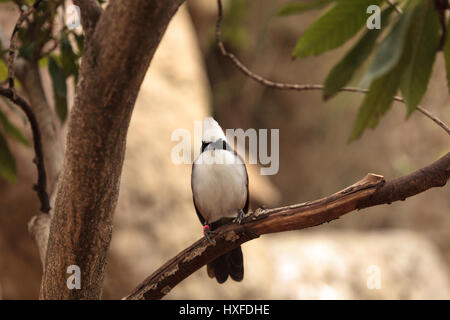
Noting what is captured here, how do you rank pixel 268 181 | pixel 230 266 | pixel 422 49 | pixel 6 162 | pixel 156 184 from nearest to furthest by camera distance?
pixel 422 49 < pixel 230 266 < pixel 6 162 < pixel 156 184 < pixel 268 181

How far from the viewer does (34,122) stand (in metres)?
1.45

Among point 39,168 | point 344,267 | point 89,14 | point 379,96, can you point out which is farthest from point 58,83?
point 344,267

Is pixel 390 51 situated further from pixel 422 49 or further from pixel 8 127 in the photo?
pixel 8 127

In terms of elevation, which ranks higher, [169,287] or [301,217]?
[301,217]

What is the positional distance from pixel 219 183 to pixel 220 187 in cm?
1

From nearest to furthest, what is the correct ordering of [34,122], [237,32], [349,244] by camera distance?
[34,122] < [349,244] < [237,32]

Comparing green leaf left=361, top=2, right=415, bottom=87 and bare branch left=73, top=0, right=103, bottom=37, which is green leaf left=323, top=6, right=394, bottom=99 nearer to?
green leaf left=361, top=2, right=415, bottom=87

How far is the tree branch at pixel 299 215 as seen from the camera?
3.92ft

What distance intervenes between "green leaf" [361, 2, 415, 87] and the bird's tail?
836 millimetres

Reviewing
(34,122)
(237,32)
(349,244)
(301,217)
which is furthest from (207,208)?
(237,32)

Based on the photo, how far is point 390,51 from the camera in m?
1.04

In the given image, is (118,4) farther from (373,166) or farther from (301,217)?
(373,166)

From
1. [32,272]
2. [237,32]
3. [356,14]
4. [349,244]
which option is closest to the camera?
[356,14]
